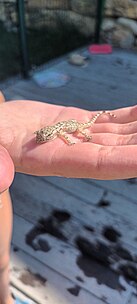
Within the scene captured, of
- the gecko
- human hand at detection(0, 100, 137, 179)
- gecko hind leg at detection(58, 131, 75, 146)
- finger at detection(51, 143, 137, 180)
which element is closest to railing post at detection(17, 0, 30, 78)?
human hand at detection(0, 100, 137, 179)

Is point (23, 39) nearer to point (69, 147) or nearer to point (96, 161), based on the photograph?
Result: point (69, 147)

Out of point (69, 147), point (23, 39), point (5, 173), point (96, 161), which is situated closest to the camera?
point (5, 173)

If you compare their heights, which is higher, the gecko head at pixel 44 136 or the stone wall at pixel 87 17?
the gecko head at pixel 44 136

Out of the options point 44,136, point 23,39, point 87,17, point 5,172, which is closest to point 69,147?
point 44,136

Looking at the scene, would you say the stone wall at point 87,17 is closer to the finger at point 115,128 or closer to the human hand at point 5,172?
the finger at point 115,128

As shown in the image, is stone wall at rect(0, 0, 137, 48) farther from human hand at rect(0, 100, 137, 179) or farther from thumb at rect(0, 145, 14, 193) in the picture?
thumb at rect(0, 145, 14, 193)

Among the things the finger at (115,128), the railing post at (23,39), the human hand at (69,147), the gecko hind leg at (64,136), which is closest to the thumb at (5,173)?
the human hand at (69,147)

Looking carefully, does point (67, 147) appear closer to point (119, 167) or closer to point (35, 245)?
point (119, 167)

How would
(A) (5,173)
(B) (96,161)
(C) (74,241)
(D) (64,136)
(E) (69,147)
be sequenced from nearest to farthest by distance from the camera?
(A) (5,173) < (B) (96,161) < (E) (69,147) < (D) (64,136) < (C) (74,241)
